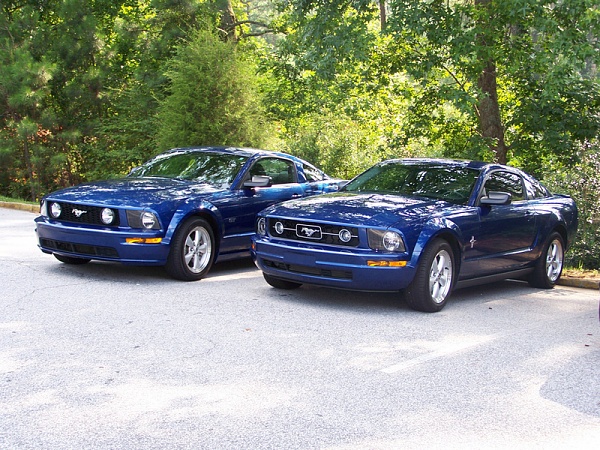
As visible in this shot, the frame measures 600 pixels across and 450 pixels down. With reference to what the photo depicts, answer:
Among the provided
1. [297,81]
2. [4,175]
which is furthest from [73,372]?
[297,81]

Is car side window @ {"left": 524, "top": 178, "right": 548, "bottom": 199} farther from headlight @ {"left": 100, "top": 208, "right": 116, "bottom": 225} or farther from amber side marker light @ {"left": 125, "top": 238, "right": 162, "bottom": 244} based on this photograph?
headlight @ {"left": 100, "top": 208, "right": 116, "bottom": 225}

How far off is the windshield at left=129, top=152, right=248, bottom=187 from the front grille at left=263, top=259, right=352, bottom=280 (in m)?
1.93

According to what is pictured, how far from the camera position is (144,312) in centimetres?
752

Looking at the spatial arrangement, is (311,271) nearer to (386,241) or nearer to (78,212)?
(386,241)

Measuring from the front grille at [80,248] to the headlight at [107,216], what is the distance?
0.28 m

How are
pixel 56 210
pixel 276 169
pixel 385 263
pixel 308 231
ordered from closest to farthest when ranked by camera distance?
pixel 385 263 → pixel 308 231 → pixel 56 210 → pixel 276 169

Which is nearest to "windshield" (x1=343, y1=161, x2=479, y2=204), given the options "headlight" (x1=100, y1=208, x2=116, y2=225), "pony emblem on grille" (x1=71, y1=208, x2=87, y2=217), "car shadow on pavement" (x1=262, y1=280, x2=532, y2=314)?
"car shadow on pavement" (x1=262, y1=280, x2=532, y2=314)

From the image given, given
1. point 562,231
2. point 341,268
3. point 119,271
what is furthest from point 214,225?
point 562,231

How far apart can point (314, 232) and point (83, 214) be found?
262 centimetres

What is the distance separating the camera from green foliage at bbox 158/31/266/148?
18.3m

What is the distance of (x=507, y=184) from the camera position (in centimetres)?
972

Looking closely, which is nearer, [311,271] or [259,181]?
[311,271]

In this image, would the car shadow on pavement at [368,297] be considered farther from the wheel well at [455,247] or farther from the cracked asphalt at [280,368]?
the wheel well at [455,247]

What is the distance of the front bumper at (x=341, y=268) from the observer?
7867 millimetres
